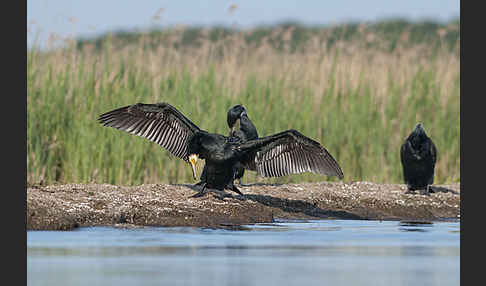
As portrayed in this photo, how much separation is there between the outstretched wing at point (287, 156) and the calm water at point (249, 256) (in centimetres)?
72

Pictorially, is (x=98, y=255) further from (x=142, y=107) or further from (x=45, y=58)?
(x=45, y=58)

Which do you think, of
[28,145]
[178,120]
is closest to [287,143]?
[178,120]

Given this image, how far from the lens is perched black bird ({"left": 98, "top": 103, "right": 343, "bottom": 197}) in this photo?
1015cm

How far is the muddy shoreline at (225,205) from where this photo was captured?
936 cm

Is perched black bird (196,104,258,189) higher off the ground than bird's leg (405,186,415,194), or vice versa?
perched black bird (196,104,258,189)

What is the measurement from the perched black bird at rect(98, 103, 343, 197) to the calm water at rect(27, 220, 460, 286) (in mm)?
793

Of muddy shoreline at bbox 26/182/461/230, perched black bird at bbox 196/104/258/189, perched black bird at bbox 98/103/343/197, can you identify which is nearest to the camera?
muddy shoreline at bbox 26/182/461/230

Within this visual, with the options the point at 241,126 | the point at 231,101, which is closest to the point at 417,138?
the point at 241,126

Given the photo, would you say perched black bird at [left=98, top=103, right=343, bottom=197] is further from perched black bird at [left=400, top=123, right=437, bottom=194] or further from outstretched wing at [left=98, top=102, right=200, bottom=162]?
perched black bird at [left=400, top=123, right=437, bottom=194]

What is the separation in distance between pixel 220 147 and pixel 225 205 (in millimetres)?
629

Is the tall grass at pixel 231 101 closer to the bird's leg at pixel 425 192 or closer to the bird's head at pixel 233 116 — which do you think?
the bird's head at pixel 233 116

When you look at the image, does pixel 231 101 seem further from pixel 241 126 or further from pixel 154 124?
pixel 154 124

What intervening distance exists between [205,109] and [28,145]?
270cm

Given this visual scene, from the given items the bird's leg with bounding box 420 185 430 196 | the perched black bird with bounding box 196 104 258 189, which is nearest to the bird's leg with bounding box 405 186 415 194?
the bird's leg with bounding box 420 185 430 196
